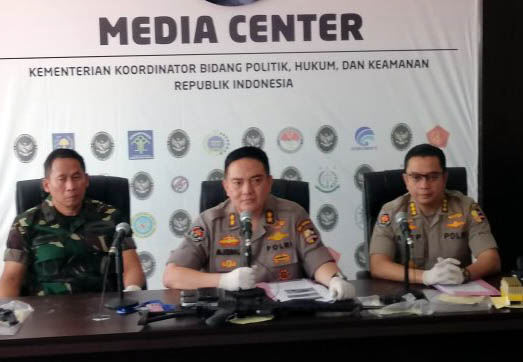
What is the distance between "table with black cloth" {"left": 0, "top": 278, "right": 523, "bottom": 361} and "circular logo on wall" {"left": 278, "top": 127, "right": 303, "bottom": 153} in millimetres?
1713

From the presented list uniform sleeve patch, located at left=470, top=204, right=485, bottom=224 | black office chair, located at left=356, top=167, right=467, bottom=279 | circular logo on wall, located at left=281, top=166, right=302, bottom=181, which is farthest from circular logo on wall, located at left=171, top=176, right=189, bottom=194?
uniform sleeve patch, located at left=470, top=204, right=485, bottom=224

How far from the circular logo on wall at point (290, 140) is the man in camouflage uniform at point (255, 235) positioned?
866 mm

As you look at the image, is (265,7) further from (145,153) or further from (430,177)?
(430,177)

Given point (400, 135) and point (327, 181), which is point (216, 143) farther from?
point (400, 135)

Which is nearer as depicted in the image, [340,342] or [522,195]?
A: [340,342]

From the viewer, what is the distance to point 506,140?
376cm

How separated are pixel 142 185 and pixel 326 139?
3.38ft

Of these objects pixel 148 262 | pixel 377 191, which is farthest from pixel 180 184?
pixel 377 191

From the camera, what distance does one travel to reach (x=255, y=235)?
8.91 ft

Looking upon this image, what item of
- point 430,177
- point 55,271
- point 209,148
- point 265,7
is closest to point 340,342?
point 430,177

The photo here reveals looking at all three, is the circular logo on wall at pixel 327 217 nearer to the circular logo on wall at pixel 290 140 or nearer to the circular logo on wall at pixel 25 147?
the circular logo on wall at pixel 290 140

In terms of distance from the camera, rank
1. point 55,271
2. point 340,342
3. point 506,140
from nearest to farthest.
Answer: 1. point 340,342
2. point 55,271
3. point 506,140

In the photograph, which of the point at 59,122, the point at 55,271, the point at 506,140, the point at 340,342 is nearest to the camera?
the point at 340,342

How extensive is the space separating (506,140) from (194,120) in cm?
176
